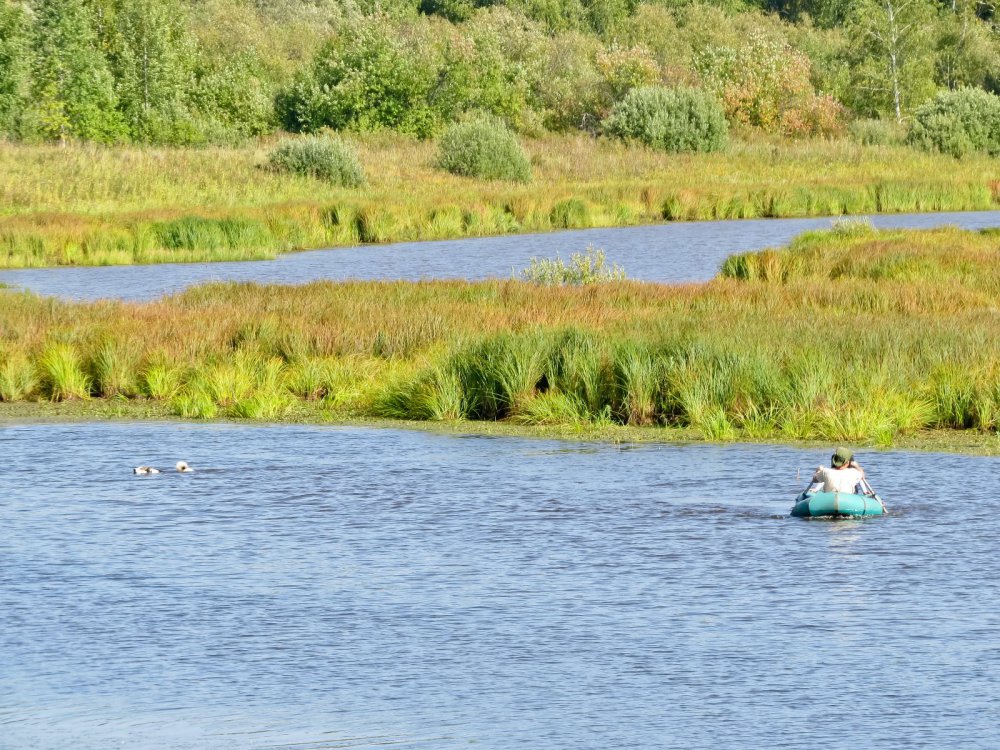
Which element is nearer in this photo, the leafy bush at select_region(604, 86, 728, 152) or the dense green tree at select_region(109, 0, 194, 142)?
the leafy bush at select_region(604, 86, 728, 152)

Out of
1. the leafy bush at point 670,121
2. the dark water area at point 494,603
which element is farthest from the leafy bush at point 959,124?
the dark water area at point 494,603

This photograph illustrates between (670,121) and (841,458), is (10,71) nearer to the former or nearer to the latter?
(670,121)

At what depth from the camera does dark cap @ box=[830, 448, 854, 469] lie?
48.2ft

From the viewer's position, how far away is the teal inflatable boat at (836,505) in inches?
575

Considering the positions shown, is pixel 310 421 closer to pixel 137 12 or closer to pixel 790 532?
pixel 790 532

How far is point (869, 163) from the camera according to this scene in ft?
241

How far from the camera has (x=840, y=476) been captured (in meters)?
14.7

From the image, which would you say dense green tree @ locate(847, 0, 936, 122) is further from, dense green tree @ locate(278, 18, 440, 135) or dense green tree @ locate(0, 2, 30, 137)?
dense green tree @ locate(0, 2, 30, 137)

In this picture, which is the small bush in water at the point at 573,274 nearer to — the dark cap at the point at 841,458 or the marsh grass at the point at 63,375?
the marsh grass at the point at 63,375

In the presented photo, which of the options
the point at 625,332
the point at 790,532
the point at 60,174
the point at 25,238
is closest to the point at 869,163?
the point at 60,174

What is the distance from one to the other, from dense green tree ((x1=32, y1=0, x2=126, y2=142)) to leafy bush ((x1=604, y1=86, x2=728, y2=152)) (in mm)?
22136

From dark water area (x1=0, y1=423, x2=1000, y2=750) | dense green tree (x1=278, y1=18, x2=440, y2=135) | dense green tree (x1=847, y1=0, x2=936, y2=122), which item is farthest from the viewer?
dense green tree (x1=847, y1=0, x2=936, y2=122)

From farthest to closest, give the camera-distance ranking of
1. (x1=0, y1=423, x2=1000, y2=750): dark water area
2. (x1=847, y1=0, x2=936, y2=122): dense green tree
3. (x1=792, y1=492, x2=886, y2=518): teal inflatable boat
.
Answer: (x1=847, y1=0, x2=936, y2=122): dense green tree < (x1=792, y1=492, x2=886, y2=518): teal inflatable boat < (x1=0, y1=423, x2=1000, y2=750): dark water area

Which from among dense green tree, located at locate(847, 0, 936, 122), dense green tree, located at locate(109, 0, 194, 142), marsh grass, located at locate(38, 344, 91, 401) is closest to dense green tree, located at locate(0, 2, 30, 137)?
dense green tree, located at locate(109, 0, 194, 142)
